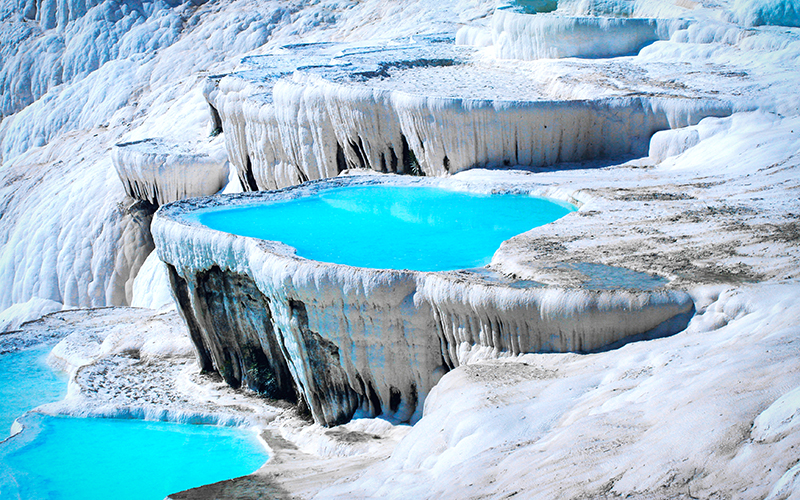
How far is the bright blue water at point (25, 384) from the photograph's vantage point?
27.9ft

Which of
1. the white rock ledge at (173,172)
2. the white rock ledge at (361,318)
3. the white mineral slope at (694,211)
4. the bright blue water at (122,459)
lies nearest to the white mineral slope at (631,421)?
the white rock ledge at (361,318)

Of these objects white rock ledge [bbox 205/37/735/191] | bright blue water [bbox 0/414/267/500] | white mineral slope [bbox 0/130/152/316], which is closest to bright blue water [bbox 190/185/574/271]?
white rock ledge [bbox 205/37/735/191]

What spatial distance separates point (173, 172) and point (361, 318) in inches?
367

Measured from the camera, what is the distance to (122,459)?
671 cm

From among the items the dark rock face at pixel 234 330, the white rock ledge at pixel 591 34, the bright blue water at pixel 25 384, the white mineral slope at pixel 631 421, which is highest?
the white rock ledge at pixel 591 34

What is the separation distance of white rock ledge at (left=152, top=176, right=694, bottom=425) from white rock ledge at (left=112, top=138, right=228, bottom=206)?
21.5 feet

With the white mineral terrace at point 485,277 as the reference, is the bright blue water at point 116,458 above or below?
below

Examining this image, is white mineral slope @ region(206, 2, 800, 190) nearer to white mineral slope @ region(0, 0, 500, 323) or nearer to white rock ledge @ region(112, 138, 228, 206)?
white rock ledge @ region(112, 138, 228, 206)

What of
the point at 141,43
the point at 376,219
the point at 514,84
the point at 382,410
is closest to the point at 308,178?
the point at 514,84

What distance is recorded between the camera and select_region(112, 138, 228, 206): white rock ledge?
1416cm

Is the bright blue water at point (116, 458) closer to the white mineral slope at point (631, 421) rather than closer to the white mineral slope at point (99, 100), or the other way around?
the white mineral slope at point (631, 421)

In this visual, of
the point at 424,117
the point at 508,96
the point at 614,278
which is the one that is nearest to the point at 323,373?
the point at 614,278

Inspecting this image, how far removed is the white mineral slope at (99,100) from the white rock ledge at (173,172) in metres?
1.05

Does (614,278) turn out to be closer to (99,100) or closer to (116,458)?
(116,458)
